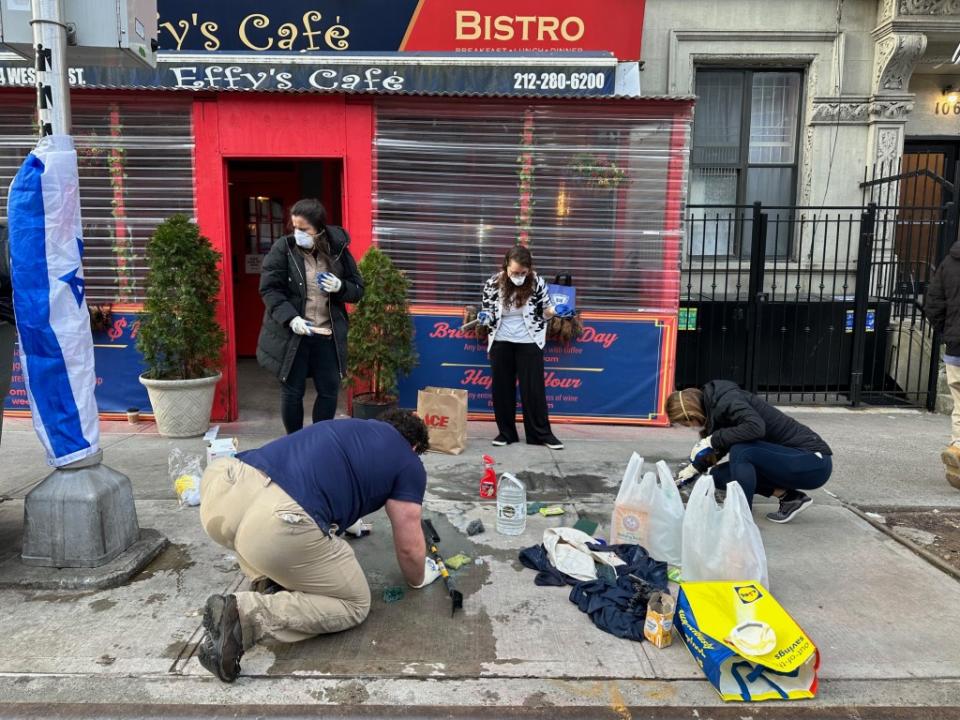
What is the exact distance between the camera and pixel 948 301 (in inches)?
225

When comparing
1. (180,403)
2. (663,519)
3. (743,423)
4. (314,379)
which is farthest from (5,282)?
(743,423)

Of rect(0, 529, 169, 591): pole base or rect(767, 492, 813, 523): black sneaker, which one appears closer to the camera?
rect(0, 529, 169, 591): pole base

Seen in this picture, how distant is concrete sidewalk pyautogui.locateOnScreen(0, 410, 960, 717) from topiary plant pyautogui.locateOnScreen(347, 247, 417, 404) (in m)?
1.88

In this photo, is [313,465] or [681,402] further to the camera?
[681,402]

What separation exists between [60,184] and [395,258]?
3.57 meters

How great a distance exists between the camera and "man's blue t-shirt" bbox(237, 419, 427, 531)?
2.97 metres

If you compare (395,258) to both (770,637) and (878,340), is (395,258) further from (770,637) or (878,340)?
(878,340)

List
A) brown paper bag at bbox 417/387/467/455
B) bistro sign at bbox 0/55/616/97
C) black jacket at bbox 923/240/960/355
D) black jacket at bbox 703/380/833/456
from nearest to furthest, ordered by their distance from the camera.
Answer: black jacket at bbox 703/380/833/456, black jacket at bbox 923/240/960/355, brown paper bag at bbox 417/387/467/455, bistro sign at bbox 0/55/616/97

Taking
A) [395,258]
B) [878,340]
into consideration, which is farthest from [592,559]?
[878,340]

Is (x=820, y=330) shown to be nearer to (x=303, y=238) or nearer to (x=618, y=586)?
(x=618, y=586)

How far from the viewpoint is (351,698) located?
2.72 metres

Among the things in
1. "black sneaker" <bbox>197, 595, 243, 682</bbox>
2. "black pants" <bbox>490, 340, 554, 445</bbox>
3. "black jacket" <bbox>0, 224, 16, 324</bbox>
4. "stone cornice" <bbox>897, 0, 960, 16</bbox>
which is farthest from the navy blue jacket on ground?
"stone cornice" <bbox>897, 0, 960, 16</bbox>

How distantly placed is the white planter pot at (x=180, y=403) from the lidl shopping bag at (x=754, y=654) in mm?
4661

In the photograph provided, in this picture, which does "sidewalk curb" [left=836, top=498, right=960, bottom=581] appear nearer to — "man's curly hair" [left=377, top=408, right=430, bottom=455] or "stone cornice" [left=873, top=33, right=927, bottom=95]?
"man's curly hair" [left=377, top=408, right=430, bottom=455]
